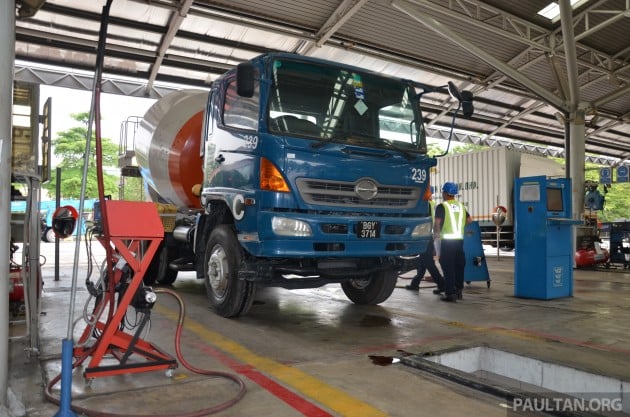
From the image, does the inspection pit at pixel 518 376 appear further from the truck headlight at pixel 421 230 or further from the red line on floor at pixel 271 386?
the truck headlight at pixel 421 230

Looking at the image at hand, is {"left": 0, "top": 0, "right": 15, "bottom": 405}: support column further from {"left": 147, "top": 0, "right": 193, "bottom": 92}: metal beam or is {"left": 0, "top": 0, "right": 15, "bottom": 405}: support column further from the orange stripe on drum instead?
{"left": 147, "top": 0, "right": 193, "bottom": 92}: metal beam

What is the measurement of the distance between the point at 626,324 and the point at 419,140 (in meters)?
A: 3.09

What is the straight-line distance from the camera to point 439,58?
14797 millimetres

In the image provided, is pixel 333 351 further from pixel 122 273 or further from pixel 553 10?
pixel 553 10

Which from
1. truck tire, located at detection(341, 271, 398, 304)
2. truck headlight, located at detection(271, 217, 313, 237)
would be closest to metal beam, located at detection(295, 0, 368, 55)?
truck tire, located at detection(341, 271, 398, 304)

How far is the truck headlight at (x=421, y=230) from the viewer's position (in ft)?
17.2

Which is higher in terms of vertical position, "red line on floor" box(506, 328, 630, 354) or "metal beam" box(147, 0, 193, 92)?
"metal beam" box(147, 0, 193, 92)

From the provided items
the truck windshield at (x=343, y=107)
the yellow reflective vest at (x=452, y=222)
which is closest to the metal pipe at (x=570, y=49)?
the yellow reflective vest at (x=452, y=222)

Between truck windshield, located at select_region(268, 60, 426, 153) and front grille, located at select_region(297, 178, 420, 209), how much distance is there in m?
0.45

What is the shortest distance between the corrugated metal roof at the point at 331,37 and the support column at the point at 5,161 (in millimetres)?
8686

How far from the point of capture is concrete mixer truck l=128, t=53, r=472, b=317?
4578 millimetres

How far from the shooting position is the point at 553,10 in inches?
508

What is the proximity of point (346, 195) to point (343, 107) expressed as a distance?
979 millimetres

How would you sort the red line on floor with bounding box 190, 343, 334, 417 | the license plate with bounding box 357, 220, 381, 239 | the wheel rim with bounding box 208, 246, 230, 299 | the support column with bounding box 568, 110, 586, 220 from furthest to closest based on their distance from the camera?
the support column with bounding box 568, 110, 586, 220 < the wheel rim with bounding box 208, 246, 230, 299 < the license plate with bounding box 357, 220, 381, 239 < the red line on floor with bounding box 190, 343, 334, 417
